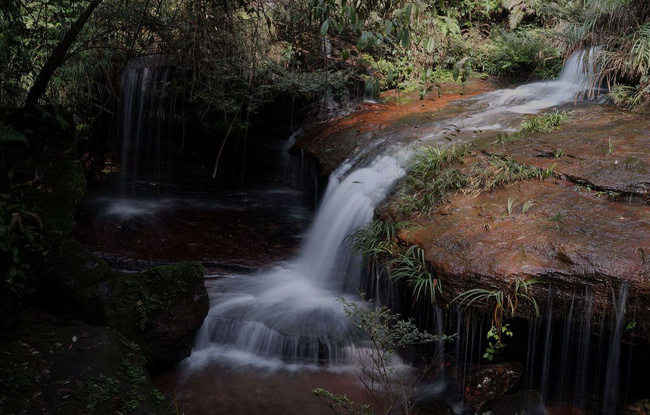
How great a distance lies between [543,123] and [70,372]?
6.44 metres

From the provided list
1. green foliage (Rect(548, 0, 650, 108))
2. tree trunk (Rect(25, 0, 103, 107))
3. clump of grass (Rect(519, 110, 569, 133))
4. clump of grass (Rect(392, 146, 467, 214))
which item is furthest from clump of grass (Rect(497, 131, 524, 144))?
tree trunk (Rect(25, 0, 103, 107))

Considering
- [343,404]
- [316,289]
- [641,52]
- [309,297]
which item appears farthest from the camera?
[641,52]

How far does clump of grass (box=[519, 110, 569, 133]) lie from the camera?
6906mm

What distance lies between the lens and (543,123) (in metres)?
7.03

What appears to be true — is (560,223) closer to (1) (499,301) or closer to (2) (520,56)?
(1) (499,301)

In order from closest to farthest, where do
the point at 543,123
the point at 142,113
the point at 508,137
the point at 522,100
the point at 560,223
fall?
the point at 560,223 < the point at 508,137 < the point at 543,123 < the point at 522,100 < the point at 142,113

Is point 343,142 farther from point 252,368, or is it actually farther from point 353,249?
point 252,368

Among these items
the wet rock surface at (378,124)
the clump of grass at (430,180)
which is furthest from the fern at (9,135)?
the wet rock surface at (378,124)

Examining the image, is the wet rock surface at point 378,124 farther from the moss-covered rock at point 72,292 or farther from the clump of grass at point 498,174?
the moss-covered rock at point 72,292

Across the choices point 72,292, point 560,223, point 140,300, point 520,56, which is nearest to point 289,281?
point 140,300

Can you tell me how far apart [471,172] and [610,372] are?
260cm

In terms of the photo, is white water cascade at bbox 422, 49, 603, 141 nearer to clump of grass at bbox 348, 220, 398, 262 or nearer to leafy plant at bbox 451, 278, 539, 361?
clump of grass at bbox 348, 220, 398, 262

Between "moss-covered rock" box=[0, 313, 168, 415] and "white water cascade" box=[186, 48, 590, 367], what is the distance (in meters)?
1.15

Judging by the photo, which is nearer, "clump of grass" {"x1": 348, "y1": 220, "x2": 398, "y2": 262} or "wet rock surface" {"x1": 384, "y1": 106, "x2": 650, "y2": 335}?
"wet rock surface" {"x1": 384, "y1": 106, "x2": 650, "y2": 335}
